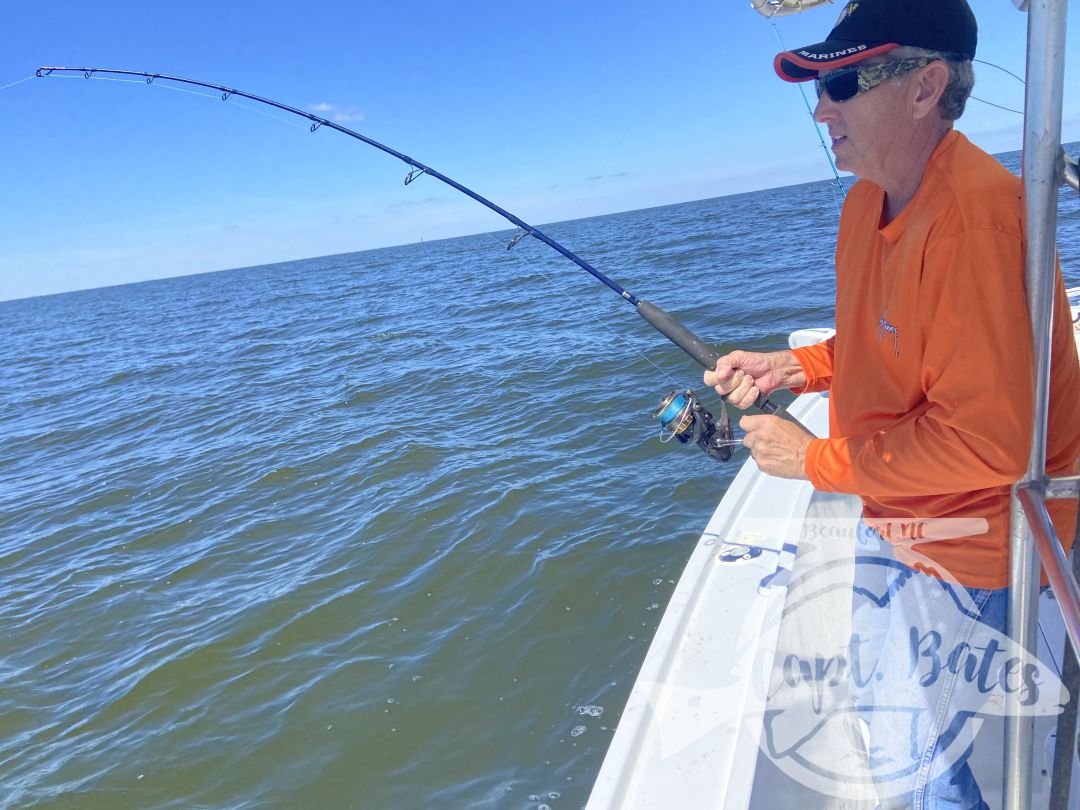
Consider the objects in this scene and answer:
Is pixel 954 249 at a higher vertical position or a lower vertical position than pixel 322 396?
higher

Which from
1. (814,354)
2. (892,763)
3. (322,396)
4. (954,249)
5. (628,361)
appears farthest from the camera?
(322,396)

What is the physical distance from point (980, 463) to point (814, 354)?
95 centimetres

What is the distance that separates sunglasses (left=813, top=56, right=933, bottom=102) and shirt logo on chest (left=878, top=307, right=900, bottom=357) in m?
0.44

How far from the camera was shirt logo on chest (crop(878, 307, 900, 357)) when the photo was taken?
1383 millimetres

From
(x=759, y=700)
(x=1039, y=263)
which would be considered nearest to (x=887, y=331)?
(x=1039, y=263)

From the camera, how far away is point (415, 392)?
1004 cm

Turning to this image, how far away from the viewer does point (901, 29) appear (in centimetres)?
131

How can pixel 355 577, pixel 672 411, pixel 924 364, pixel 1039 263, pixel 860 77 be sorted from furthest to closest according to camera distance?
1. pixel 355 577
2. pixel 672 411
3. pixel 860 77
4. pixel 924 364
5. pixel 1039 263

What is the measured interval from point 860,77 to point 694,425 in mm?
1262

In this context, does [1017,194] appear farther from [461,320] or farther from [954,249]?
[461,320]

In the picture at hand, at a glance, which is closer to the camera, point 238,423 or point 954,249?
point 954,249

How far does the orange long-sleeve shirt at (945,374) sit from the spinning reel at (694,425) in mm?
748

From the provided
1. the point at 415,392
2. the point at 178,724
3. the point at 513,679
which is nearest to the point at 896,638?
the point at 513,679

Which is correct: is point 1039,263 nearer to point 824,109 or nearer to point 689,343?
point 824,109
